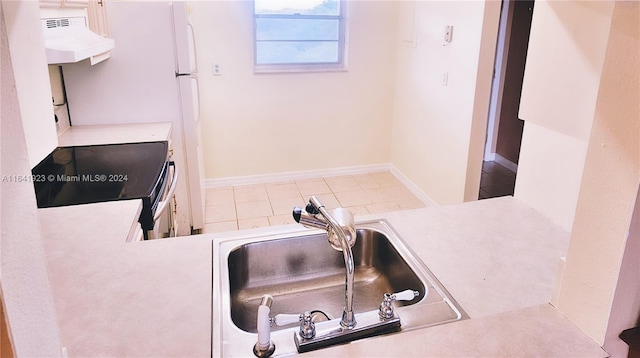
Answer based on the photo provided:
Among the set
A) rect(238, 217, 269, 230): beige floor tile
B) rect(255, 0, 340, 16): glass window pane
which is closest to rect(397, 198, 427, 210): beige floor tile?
rect(238, 217, 269, 230): beige floor tile

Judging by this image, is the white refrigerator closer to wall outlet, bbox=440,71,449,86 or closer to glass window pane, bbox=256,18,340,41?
glass window pane, bbox=256,18,340,41

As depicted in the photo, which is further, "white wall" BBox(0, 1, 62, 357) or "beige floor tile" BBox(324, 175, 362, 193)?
"beige floor tile" BBox(324, 175, 362, 193)

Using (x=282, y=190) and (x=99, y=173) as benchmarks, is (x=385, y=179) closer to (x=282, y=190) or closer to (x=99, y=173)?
(x=282, y=190)

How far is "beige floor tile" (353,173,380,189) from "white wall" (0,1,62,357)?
380 centimetres

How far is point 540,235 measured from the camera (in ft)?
4.57

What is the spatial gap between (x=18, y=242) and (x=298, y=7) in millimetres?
3936

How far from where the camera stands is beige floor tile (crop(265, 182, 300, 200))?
408cm

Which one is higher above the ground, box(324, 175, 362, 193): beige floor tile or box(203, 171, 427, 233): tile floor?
box(324, 175, 362, 193): beige floor tile

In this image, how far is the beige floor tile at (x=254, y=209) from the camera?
3656mm

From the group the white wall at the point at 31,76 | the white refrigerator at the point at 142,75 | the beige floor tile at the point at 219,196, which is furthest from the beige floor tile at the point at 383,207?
the white wall at the point at 31,76

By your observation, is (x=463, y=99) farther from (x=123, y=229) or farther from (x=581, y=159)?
(x=123, y=229)

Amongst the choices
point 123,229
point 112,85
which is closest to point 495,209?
point 123,229

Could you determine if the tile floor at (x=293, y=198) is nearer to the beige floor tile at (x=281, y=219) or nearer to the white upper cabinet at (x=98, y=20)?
the beige floor tile at (x=281, y=219)

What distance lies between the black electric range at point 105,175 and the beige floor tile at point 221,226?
115 centimetres
